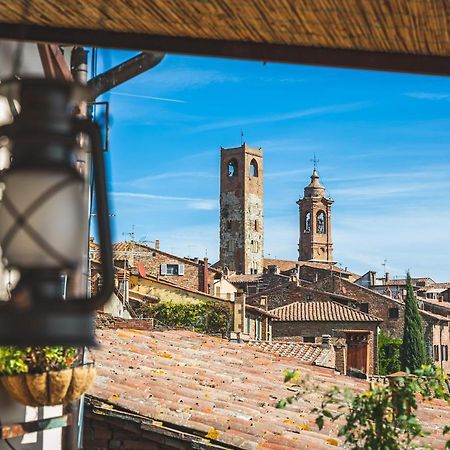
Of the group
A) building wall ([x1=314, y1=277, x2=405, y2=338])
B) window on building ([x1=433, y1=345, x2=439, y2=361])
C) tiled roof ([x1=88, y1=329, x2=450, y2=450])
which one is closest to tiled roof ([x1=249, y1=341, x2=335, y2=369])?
tiled roof ([x1=88, y1=329, x2=450, y2=450])

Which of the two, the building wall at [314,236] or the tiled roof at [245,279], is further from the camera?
the building wall at [314,236]

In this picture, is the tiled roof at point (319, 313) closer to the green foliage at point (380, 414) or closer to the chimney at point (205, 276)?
the chimney at point (205, 276)

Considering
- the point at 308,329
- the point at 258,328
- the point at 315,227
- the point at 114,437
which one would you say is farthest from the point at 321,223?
the point at 114,437

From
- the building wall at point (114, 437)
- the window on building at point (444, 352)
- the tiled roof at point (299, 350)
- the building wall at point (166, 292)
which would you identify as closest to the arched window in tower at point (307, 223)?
the window on building at point (444, 352)

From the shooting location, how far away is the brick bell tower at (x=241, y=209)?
7812 cm

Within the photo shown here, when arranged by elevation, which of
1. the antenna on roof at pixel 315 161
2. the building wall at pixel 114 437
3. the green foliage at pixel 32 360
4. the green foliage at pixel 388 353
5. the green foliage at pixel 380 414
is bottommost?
the green foliage at pixel 388 353

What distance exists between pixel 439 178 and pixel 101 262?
2546 cm

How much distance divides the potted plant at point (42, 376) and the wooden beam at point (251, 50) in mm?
2124

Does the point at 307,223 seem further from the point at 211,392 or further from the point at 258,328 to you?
the point at 211,392

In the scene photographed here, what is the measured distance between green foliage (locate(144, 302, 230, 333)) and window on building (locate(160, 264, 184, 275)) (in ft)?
27.9

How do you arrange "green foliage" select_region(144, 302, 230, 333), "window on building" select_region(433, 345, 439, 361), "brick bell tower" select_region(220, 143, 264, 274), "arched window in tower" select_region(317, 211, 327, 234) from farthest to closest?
"arched window in tower" select_region(317, 211, 327, 234) < "brick bell tower" select_region(220, 143, 264, 274) < "window on building" select_region(433, 345, 439, 361) < "green foliage" select_region(144, 302, 230, 333)

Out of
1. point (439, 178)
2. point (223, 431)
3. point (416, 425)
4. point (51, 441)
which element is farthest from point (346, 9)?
point (439, 178)

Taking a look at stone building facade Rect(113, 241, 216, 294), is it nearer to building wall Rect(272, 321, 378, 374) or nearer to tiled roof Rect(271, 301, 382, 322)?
tiled roof Rect(271, 301, 382, 322)

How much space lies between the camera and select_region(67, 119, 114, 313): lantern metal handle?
45.5 inches
